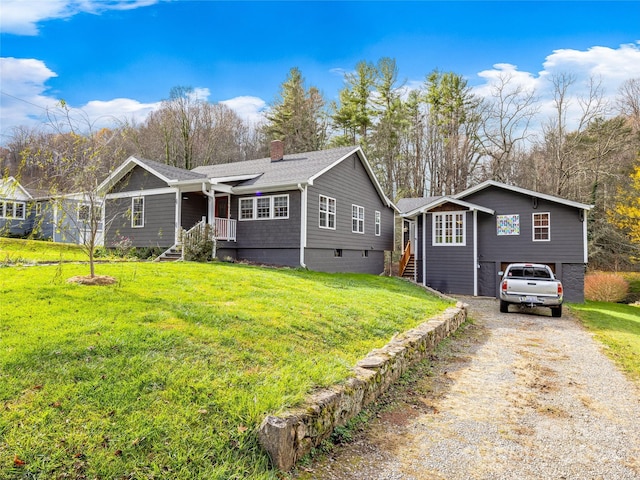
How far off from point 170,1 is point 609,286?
24673mm

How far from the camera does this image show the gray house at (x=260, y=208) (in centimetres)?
1625

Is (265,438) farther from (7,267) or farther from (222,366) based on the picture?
(7,267)

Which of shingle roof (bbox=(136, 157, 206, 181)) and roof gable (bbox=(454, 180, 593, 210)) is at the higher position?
shingle roof (bbox=(136, 157, 206, 181))

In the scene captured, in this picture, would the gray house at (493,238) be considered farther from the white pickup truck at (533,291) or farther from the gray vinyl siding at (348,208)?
the white pickup truck at (533,291)

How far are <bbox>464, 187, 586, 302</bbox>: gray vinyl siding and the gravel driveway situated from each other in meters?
11.0

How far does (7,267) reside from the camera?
891cm

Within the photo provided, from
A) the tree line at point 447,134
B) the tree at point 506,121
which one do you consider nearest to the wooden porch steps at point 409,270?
the tree line at point 447,134

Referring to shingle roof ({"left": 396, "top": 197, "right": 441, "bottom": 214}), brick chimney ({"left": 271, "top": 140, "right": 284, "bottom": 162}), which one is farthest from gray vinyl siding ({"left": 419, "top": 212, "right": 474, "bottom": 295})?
brick chimney ({"left": 271, "top": 140, "right": 284, "bottom": 162})

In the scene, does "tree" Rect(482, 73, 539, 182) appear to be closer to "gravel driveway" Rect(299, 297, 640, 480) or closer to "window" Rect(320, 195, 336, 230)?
"window" Rect(320, 195, 336, 230)

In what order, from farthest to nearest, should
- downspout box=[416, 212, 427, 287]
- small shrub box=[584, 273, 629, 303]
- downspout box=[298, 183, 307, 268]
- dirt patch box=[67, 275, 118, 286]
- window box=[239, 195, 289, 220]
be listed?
1. small shrub box=[584, 273, 629, 303]
2. downspout box=[416, 212, 427, 287]
3. window box=[239, 195, 289, 220]
4. downspout box=[298, 183, 307, 268]
5. dirt patch box=[67, 275, 118, 286]

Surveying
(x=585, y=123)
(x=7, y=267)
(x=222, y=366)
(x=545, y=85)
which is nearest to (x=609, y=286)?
(x=585, y=123)

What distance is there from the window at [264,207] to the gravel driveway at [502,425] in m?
10.8

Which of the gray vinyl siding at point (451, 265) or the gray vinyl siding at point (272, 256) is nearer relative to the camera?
the gray vinyl siding at point (272, 256)

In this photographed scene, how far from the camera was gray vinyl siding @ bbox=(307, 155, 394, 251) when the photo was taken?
1669 centimetres
